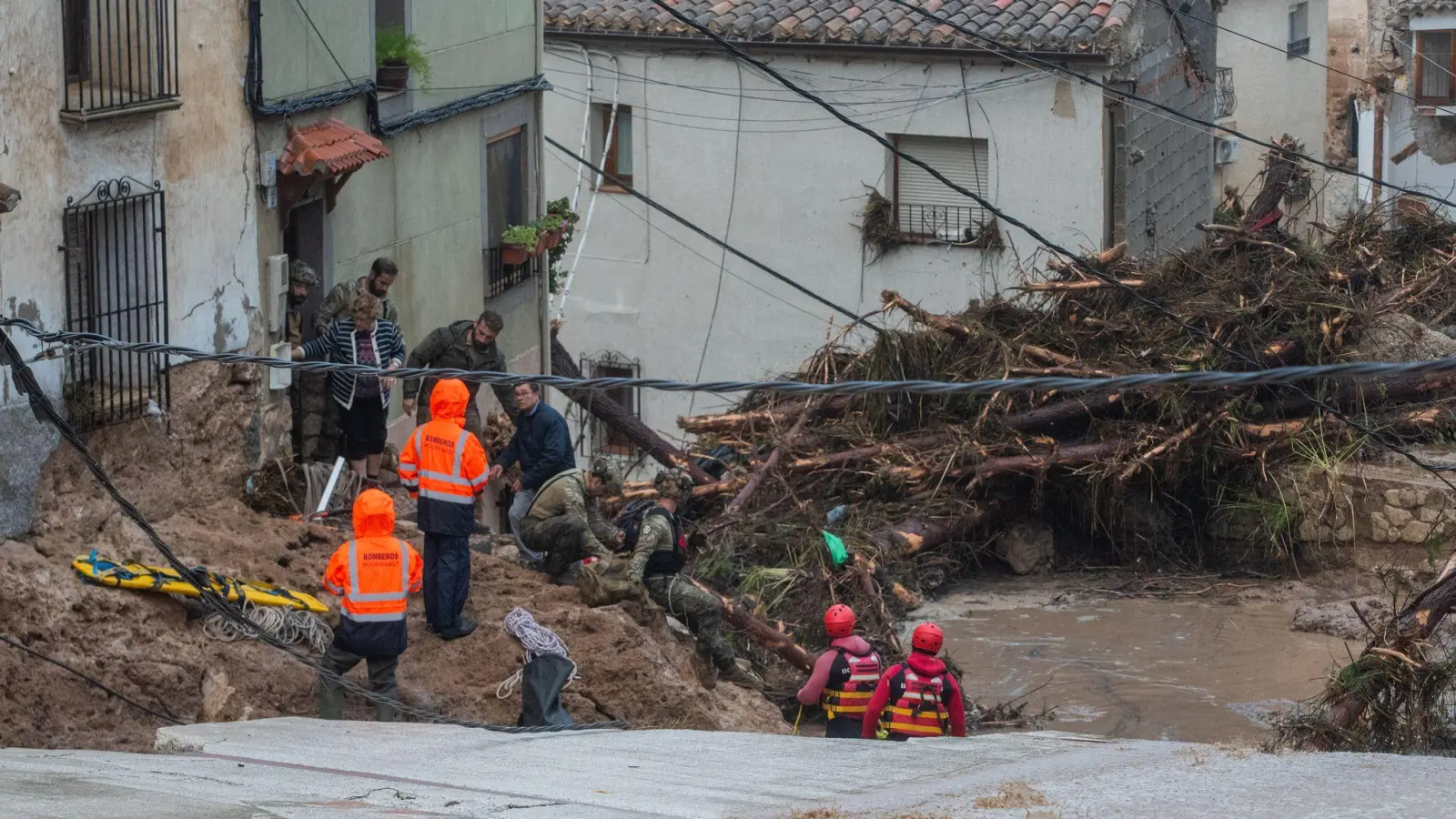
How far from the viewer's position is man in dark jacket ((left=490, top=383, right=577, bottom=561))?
12.3m

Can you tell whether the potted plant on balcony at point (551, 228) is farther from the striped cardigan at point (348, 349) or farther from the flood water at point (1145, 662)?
the flood water at point (1145, 662)

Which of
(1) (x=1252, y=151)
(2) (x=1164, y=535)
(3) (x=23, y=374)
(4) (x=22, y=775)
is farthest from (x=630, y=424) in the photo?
(1) (x=1252, y=151)

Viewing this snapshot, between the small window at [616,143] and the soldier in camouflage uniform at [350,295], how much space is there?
1061 cm

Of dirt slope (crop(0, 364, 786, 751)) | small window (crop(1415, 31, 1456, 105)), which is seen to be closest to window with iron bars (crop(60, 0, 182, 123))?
dirt slope (crop(0, 364, 786, 751))

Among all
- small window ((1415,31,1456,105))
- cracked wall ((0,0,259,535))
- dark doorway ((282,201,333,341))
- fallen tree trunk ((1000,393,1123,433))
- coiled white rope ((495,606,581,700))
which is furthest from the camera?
small window ((1415,31,1456,105))

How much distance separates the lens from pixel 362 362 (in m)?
12.9

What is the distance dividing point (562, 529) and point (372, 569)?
7.86ft

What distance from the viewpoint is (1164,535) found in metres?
16.1

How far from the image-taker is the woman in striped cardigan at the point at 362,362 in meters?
13.0

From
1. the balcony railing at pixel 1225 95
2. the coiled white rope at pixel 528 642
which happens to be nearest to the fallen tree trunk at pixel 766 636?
the coiled white rope at pixel 528 642

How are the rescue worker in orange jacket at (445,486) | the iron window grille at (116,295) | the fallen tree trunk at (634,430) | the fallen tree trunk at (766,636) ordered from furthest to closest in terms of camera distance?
the fallen tree trunk at (634,430), the fallen tree trunk at (766,636), the iron window grille at (116,295), the rescue worker in orange jacket at (445,486)

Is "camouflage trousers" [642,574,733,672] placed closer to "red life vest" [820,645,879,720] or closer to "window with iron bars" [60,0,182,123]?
"red life vest" [820,645,879,720]

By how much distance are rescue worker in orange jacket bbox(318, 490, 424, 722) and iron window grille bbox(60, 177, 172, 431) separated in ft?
7.44

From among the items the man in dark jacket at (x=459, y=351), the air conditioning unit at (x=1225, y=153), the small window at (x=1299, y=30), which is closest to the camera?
the man in dark jacket at (x=459, y=351)
